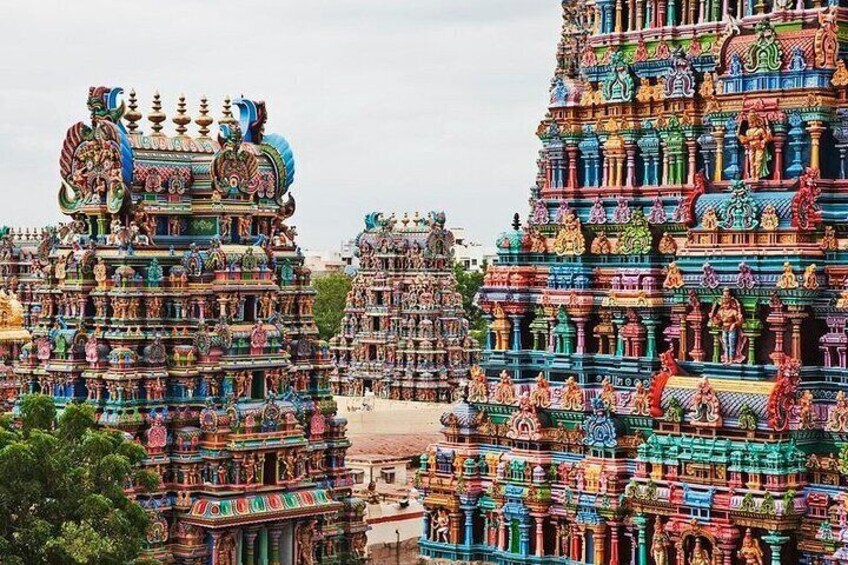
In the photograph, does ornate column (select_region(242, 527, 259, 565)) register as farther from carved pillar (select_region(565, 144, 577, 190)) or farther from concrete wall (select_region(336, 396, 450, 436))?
concrete wall (select_region(336, 396, 450, 436))

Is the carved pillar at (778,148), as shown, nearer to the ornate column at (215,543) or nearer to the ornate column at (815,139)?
the ornate column at (815,139)

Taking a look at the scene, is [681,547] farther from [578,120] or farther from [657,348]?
[578,120]

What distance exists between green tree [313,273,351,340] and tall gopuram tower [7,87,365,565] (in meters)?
52.7

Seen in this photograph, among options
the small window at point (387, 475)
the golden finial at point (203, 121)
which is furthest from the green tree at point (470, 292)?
the golden finial at point (203, 121)

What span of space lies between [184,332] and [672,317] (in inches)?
344

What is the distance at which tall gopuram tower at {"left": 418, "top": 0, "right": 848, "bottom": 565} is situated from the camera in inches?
1244

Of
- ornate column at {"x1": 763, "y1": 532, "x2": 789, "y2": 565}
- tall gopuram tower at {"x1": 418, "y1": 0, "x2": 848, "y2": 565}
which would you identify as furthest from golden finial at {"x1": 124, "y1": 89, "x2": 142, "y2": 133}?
ornate column at {"x1": 763, "y1": 532, "x2": 789, "y2": 565}

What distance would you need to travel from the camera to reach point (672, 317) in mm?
33938

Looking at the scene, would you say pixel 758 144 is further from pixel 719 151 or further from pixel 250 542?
pixel 250 542

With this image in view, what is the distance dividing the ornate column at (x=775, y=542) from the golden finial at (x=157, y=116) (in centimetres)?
1412

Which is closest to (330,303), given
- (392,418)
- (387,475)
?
(392,418)

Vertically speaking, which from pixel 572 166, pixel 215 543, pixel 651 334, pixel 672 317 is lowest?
pixel 215 543

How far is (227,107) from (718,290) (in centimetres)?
1173

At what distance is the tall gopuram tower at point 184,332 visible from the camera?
1454 inches
